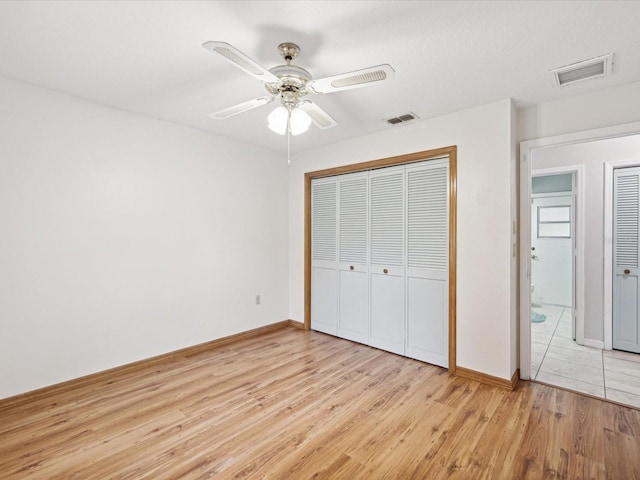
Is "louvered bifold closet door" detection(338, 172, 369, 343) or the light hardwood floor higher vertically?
"louvered bifold closet door" detection(338, 172, 369, 343)

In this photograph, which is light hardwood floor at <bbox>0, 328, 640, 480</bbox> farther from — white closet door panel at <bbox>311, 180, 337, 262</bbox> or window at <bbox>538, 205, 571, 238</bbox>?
window at <bbox>538, 205, 571, 238</bbox>

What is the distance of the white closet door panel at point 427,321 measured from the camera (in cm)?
312

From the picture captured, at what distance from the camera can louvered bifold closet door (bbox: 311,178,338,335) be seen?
13.6 ft

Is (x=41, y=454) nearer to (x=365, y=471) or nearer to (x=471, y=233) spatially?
(x=365, y=471)

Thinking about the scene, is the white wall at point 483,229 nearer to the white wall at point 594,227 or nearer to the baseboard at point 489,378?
the baseboard at point 489,378

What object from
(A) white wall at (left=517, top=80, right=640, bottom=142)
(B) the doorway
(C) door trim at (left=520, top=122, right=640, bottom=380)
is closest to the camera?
(A) white wall at (left=517, top=80, right=640, bottom=142)

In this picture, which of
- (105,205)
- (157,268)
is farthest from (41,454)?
(105,205)

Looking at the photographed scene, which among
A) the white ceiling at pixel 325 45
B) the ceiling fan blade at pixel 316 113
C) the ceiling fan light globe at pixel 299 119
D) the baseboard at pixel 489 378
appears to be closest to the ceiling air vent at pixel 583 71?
the white ceiling at pixel 325 45

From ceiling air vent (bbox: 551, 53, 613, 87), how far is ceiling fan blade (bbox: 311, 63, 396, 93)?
60.3 inches

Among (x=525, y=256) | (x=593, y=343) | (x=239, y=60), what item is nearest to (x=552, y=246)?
(x=593, y=343)

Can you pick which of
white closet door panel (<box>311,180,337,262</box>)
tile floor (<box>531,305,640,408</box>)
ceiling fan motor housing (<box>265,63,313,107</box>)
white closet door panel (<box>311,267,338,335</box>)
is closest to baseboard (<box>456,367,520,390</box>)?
tile floor (<box>531,305,640,408</box>)

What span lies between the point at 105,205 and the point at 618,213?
543cm

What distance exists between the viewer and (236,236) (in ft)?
12.9

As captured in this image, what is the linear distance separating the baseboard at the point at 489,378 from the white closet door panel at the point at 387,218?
1181mm
